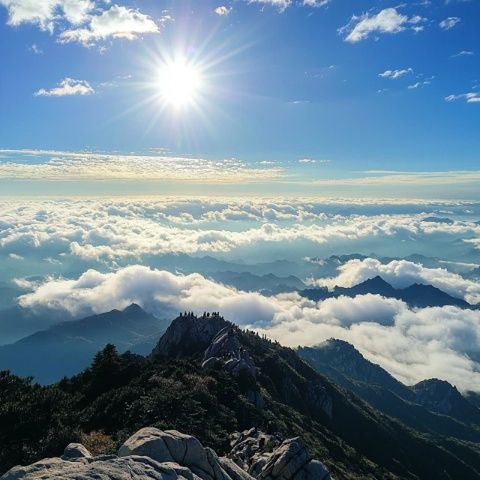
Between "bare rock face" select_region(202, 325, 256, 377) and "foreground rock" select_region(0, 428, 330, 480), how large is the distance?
244 ft

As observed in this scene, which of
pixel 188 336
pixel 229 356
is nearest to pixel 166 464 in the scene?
pixel 229 356

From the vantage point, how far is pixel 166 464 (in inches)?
1267

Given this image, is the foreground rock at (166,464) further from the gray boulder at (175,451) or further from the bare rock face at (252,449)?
the bare rock face at (252,449)

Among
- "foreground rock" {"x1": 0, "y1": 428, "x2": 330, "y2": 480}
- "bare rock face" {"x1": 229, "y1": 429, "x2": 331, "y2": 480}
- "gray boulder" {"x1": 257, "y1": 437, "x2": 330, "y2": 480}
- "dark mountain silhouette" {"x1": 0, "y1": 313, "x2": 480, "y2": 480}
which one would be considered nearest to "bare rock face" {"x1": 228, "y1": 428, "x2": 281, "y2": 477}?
"bare rock face" {"x1": 229, "y1": 429, "x2": 331, "y2": 480}

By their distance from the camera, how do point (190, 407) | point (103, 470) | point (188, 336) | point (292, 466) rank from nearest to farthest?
point (103, 470), point (292, 466), point (190, 407), point (188, 336)

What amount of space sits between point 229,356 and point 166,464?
114358 mm

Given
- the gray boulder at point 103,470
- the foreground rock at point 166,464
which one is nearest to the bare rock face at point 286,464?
the foreground rock at point 166,464

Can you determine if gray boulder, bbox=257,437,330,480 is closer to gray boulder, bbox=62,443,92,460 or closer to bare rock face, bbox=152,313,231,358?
gray boulder, bbox=62,443,92,460

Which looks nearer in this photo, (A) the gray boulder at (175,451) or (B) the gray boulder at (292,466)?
(A) the gray boulder at (175,451)

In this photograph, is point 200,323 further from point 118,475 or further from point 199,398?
point 118,475

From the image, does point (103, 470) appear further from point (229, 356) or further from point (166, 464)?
point (229, 356)

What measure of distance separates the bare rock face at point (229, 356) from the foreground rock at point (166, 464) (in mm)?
74237

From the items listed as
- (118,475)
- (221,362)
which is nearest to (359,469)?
(221,362)

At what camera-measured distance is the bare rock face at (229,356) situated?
130 meters
